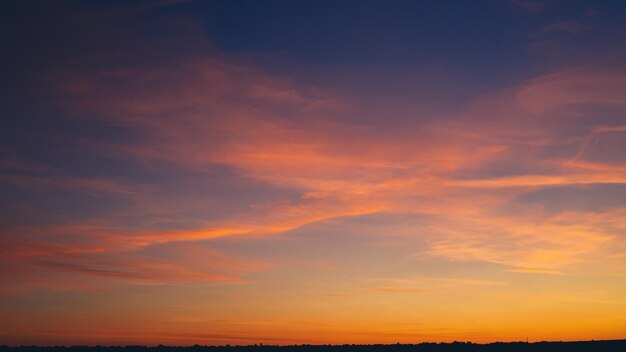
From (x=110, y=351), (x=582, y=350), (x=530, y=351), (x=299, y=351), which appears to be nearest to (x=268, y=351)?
(x=299, y=351)

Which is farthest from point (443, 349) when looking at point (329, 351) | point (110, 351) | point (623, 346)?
point (110, 351)

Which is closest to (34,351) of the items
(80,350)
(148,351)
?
(80,350)

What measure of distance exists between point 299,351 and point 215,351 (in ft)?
87.4

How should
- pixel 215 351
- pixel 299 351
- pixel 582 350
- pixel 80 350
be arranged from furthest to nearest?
pixel 215 351, pixel 80 350, pixel 299 351, pixel 582 350

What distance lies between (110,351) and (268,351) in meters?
28.9

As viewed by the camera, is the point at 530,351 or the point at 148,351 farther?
the point at 148,351

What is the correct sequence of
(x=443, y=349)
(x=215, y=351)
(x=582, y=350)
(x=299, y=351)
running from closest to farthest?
(x=582, y=350)
(x=443, y=349)
(x=299, y=351)
(x=215, y=351)

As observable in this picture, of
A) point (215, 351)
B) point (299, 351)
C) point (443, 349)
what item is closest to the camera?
point (443, 349)

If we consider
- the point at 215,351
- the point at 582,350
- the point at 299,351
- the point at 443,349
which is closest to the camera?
the point at 582,350

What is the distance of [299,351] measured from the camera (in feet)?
373

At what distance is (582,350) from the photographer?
314ft

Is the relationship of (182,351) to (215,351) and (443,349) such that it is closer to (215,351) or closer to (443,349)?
(215,351)

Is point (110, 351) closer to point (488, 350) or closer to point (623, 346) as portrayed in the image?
point (488, 350)

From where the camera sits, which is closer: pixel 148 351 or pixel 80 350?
pixel 148 351
